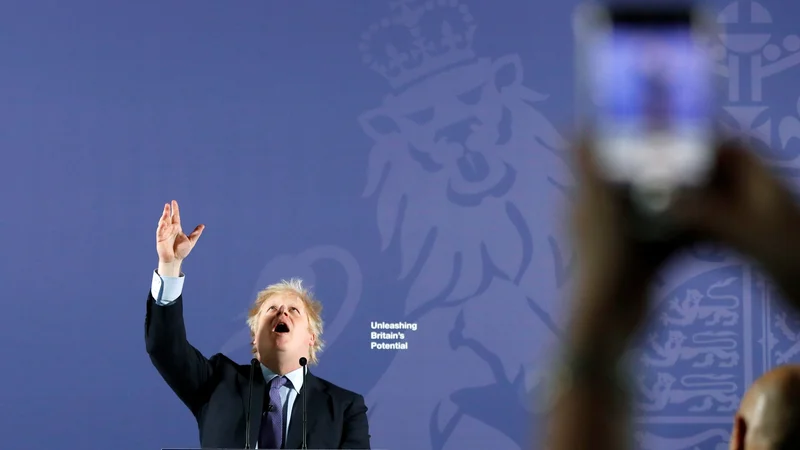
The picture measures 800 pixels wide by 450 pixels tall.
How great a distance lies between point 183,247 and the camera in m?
3.91

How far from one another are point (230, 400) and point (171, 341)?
0.30m

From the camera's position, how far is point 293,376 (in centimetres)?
361

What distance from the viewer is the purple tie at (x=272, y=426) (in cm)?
346

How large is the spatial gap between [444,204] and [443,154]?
0.79 feet

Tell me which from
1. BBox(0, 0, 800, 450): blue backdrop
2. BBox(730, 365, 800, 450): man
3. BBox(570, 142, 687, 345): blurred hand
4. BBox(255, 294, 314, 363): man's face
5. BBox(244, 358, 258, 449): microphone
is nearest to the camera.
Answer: BBox(570, 142, 687, 345): blurred hand

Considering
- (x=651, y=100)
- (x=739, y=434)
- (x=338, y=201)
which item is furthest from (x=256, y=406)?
(x=651, y=100)

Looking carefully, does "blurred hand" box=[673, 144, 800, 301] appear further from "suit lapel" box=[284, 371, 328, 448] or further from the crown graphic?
the crown graphic

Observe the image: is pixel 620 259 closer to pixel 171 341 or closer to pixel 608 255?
pixel 608 255

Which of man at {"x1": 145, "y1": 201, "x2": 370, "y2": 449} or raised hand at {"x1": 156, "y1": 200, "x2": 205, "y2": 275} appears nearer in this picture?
man at {"x1": 145, "y1": 201, "x2": 370, "y2": 449}

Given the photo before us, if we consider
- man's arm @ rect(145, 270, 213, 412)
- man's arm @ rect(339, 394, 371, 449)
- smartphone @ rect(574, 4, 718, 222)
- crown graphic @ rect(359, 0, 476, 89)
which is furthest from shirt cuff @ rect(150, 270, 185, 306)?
smartphone @ rect(574, 4, 718, 222)

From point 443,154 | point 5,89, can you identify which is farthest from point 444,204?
point 5,89

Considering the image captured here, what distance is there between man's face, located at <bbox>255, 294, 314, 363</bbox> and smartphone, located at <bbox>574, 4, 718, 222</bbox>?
3293 millimetres

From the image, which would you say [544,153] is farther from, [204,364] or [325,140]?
[204,364]

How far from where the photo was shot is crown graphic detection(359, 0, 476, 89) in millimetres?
4840
